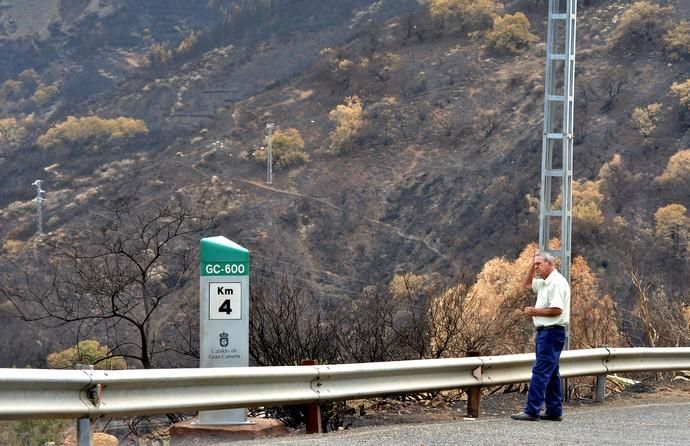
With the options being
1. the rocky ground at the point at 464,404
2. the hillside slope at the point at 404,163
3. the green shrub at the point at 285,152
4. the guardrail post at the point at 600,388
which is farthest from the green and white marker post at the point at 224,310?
the green shrub at the point at 285,152

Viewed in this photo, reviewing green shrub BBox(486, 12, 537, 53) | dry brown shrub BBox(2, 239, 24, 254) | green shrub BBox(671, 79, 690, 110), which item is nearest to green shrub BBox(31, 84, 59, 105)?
dry brown shrub BBox(2, 239, 24, 254)

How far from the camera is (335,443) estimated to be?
10.2m

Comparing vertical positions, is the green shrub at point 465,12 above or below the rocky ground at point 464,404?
above

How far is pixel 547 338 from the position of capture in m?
12.3

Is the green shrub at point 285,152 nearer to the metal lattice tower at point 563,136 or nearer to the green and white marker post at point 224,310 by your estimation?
the metal lattice tower at point 563,136

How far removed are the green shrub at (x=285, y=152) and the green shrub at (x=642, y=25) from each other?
24446mm

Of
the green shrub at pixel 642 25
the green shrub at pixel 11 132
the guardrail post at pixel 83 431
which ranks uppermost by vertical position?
the green shrub at pixel 642 25

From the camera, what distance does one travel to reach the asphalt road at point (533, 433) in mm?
10492

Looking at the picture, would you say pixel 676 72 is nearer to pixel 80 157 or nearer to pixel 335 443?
pixel 80 157

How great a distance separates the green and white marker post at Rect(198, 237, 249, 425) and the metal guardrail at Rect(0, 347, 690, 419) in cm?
55

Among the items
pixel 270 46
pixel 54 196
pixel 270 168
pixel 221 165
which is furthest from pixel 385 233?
pixel 270 46

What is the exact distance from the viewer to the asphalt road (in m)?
10.5

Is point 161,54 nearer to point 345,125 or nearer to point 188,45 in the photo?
point 188,45

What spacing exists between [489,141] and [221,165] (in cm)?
2197
